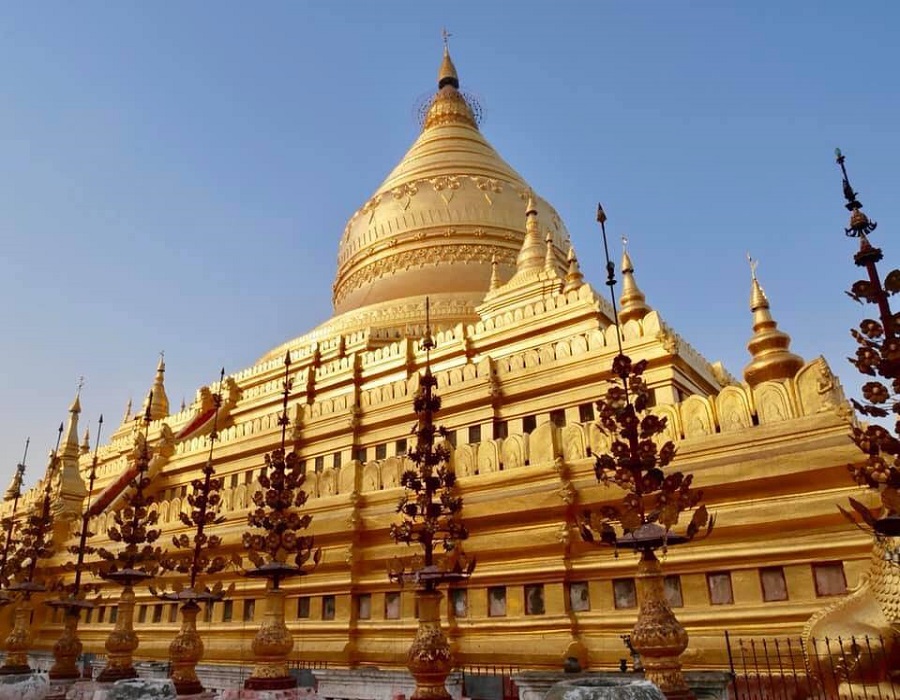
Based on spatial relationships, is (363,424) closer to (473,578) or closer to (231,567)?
(231,567)

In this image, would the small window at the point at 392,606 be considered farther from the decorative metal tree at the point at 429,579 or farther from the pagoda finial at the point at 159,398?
the pagoda finial at the point at 159,398

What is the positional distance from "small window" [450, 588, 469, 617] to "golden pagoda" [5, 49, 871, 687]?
47 mm

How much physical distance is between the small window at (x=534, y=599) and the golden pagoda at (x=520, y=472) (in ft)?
0.10

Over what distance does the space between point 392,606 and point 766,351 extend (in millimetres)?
10479

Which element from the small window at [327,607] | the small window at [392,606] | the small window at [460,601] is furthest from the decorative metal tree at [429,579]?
the small window at [327,607]

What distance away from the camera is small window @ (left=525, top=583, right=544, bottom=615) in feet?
41.5

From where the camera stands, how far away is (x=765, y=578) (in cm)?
1073

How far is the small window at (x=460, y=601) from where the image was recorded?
13.5 m

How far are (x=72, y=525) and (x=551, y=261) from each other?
20.2 meters

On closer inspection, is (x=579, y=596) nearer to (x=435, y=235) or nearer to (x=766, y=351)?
(x=766, y=351)

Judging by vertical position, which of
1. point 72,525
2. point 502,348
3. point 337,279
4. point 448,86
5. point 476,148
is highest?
point 448,86

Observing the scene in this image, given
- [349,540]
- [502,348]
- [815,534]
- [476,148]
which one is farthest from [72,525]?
[476,148]

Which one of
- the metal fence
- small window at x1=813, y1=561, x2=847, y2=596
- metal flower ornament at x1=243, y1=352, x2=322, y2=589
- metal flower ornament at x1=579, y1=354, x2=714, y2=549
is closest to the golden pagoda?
small window at x1=813, y1=561, x2=847, y2=596

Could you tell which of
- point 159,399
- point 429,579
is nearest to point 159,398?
point 159,399
